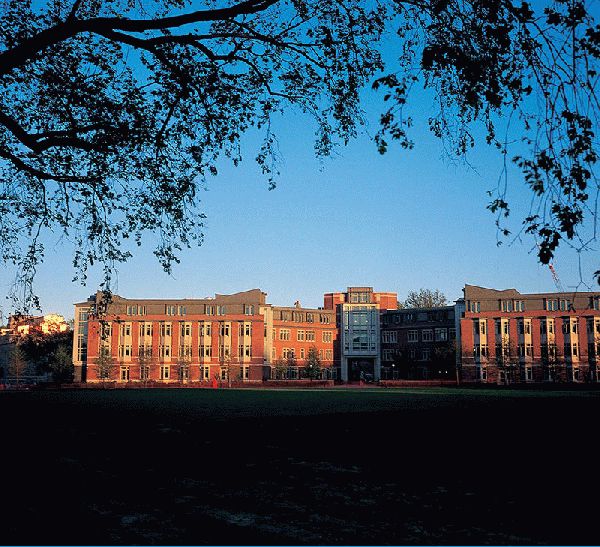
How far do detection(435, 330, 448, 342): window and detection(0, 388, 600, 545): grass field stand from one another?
93.1 m

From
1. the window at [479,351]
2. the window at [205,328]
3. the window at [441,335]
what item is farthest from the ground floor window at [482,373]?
the window at [205,328]

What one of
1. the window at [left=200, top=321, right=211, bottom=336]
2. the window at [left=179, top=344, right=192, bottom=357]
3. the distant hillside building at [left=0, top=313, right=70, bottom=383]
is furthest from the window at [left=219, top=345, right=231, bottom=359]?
the distant hillside building at [left=0, top=313, right=70, bottom=383]

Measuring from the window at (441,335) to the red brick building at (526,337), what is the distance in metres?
6.72

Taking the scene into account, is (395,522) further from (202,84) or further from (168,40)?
(202,84)

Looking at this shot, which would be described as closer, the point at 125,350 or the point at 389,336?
the point at 125,350

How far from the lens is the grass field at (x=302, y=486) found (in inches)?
217

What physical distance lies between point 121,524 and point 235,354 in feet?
315

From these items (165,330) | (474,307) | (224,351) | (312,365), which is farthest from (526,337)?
(165,330)

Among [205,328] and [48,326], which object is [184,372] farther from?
[48,326]

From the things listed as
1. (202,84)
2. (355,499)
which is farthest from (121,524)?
(202,84)

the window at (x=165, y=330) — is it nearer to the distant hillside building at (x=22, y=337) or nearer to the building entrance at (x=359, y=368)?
the distant hillside building at (x=22, y=337)

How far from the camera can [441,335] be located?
347 feet

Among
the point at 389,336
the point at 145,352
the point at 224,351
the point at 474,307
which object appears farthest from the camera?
the point at 389,336

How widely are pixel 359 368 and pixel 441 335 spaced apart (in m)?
17.7
